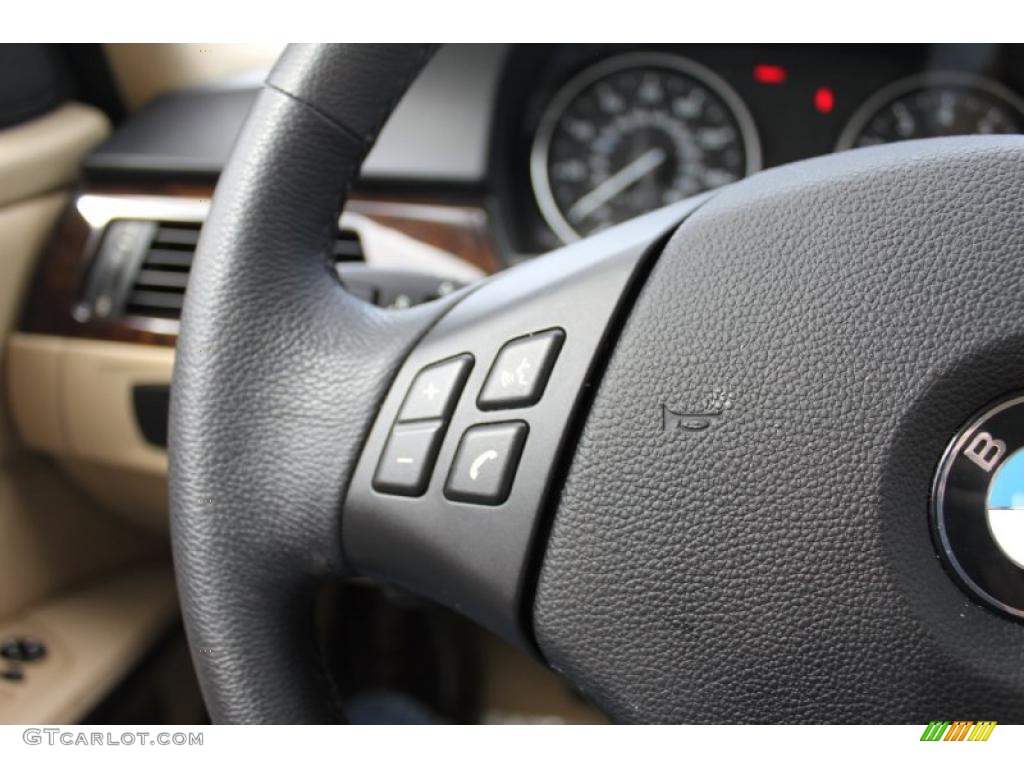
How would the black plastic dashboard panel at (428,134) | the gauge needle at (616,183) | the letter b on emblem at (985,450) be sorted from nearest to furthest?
the letter b on emblem at (985,450)
the black plastic dashboard panel at (428,134)
the gauge needle at (616,183)

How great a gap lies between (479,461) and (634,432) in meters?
0.07

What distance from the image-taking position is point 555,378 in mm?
536

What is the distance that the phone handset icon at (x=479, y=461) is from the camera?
1.77 ft

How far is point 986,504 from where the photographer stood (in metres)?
0.49

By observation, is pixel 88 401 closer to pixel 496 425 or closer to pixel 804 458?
pixel 496 425

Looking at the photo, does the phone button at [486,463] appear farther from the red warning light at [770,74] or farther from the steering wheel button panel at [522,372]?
the red warning light at [770,74]

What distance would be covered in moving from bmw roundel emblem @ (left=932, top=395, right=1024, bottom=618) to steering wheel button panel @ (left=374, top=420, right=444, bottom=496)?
224 mm

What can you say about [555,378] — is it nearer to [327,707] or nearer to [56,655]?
[327,707]
